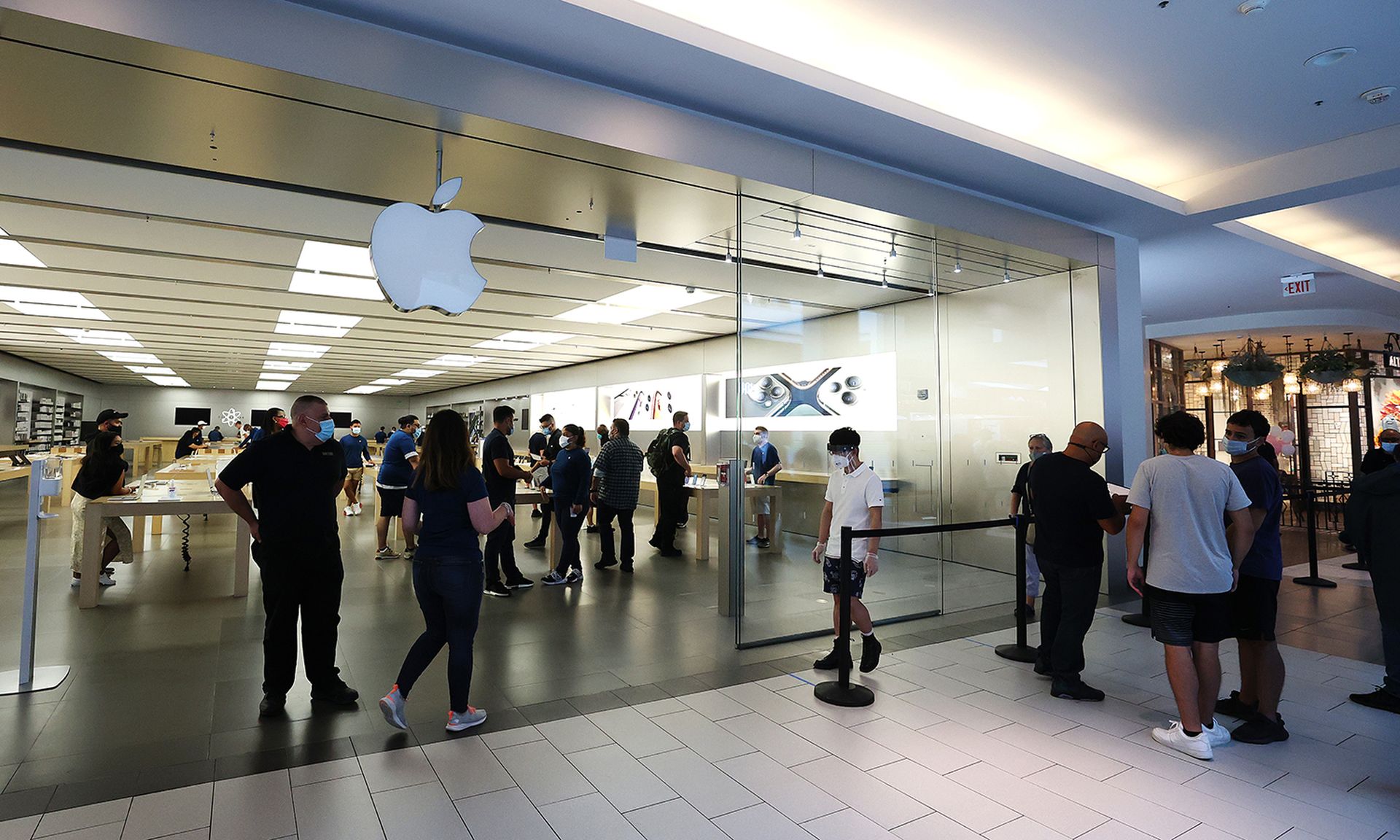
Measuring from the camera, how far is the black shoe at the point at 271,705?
3471 millimetres

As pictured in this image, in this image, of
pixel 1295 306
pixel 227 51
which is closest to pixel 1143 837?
pixel 227 51

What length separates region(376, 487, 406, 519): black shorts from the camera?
750 cm

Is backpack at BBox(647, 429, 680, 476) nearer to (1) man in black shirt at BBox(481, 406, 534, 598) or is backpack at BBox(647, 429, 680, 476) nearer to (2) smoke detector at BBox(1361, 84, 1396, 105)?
(1) man in black shirt at BBox(481, 406, 534, 598)

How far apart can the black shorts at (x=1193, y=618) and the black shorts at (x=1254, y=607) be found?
323 mm

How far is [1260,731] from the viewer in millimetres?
3324

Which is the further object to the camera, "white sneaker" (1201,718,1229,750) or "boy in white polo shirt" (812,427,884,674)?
"boy in white polo shirt" (812,427,884,674)

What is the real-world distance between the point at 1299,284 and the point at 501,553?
948cm

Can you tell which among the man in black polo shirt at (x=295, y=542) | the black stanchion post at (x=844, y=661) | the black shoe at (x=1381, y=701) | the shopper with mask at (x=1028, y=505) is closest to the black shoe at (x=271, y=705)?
the man in black polo shirt at (x=295, y=542)

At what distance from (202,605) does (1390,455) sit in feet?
34.1

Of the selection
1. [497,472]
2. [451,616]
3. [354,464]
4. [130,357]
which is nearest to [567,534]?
[497,472]

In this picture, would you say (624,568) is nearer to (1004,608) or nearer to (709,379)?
(1004,608)

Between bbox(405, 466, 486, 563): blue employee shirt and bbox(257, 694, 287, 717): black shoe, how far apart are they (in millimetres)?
1153

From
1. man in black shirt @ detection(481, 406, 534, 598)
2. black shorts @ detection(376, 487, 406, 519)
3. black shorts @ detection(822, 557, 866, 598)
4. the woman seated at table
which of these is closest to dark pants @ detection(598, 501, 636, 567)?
man in black shirt @ detection(481, 406, 534, 598)

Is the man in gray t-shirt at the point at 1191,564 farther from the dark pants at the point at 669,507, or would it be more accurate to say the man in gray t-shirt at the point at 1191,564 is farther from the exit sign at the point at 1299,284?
the exit sign at the point at 1299,284
